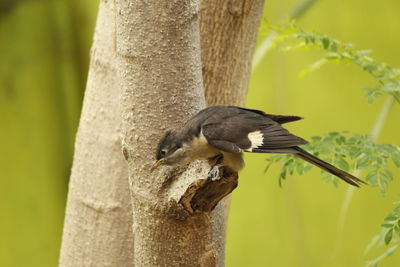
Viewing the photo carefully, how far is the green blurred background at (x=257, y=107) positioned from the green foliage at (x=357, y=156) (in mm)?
861

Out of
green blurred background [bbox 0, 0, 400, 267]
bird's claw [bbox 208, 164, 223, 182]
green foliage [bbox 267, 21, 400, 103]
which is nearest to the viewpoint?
bird's claw [bbox 208, 164, 223, 182]

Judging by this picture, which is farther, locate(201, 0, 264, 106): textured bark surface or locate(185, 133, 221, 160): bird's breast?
locate(201, 0, 264, 106): textured bark surface

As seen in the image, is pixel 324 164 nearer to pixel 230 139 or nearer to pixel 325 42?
pixel 230 139

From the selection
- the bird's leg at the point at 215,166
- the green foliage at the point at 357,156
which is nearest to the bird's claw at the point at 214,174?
the bird's leg at the point at 215,166

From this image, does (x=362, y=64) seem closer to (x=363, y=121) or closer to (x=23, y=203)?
(x=363, y=121)

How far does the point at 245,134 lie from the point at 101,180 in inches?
18.5

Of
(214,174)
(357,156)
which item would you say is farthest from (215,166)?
(357,156)

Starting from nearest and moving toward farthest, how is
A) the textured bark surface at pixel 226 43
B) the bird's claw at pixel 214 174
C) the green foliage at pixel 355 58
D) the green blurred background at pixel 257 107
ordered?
the bird's claw at pixel 214 174 → the green foliage at pixel 355 58 → the textured bark surface at pixel 226 43 → the green blurred background at pixel 257 107

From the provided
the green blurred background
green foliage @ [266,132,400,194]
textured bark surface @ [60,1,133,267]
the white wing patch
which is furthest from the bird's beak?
the green blurred background

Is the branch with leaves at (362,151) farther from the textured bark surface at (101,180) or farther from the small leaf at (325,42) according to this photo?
the textured bark surface at (101,180)

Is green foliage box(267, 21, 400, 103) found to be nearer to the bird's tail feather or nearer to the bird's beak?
the bird's tail feather

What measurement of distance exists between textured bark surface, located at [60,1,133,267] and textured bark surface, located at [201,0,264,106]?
0.21m

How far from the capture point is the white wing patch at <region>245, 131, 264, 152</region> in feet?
3.37

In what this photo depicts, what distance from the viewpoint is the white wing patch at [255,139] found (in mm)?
1028
